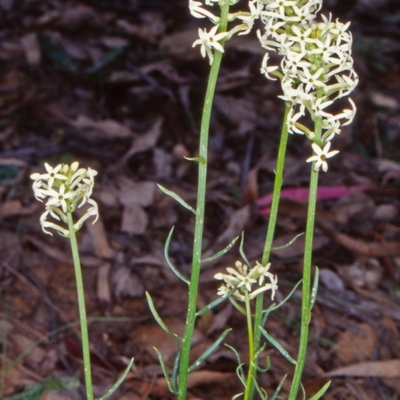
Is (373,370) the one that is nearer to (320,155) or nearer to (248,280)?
(248,280)

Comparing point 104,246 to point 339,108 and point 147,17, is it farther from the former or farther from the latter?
point 147,17

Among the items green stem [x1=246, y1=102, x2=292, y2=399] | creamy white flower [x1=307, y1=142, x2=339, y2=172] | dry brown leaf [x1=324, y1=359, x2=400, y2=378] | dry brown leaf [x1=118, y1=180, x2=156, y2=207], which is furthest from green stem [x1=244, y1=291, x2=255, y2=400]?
dry brown leaf [x1=118, y1=180, x2=156, y2=207]

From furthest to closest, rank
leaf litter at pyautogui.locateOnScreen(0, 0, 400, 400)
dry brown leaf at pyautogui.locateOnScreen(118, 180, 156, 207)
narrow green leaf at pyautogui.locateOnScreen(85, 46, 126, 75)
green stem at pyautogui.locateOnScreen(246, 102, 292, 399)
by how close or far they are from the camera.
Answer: narrow green leaf at pyautogui.locateOnScreen(85, 46, 126, 75) < dry brown leaf at pyautogui.locateOnScreen(118, 180, 156, 207) < leaf litter at pyautogui.locateOnScreen(0, 0, 400, 400) < green stem at pyautogui.locateOnScreen(246, 102, 292, 399)

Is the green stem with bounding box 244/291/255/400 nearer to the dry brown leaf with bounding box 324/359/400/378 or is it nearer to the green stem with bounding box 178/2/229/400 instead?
the green stem with bounding box 178/2/229/400

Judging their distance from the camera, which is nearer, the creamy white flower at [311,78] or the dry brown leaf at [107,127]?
the creamy white flower at [311,78]

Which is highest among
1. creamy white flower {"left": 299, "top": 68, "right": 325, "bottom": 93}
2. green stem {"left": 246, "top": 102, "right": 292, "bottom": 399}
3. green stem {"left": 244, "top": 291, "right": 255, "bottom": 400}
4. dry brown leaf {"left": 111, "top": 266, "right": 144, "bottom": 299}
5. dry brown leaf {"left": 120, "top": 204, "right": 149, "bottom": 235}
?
creamy white flower {"left": 299, "top": 68, "right": 325, "bottom": 93}

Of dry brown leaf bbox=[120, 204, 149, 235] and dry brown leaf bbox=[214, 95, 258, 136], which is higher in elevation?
dry brown leaf bbox=[120, 204, 149, 235]

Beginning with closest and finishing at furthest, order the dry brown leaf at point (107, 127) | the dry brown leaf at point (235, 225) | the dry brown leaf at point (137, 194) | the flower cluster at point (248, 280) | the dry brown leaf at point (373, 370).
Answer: the flower cluster at point (248, 280) → the dry brown leaf at point (373, 370) → the dry brown leaf at point (235, 225) → the dry brown leaf at point (137, 194) → the dry brown leaf at point (107, 127)

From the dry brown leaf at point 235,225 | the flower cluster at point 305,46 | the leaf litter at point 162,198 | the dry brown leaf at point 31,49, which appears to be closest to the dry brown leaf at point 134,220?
the leaf litter at point 162,198

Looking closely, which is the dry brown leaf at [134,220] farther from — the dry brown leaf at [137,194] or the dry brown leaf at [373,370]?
the dry brown leaf at [373,370]

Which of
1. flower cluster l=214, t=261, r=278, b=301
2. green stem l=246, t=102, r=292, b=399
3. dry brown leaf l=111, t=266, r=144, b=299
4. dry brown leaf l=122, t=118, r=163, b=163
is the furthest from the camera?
dry brown leaf l=122, t=118, r=163, b=163
